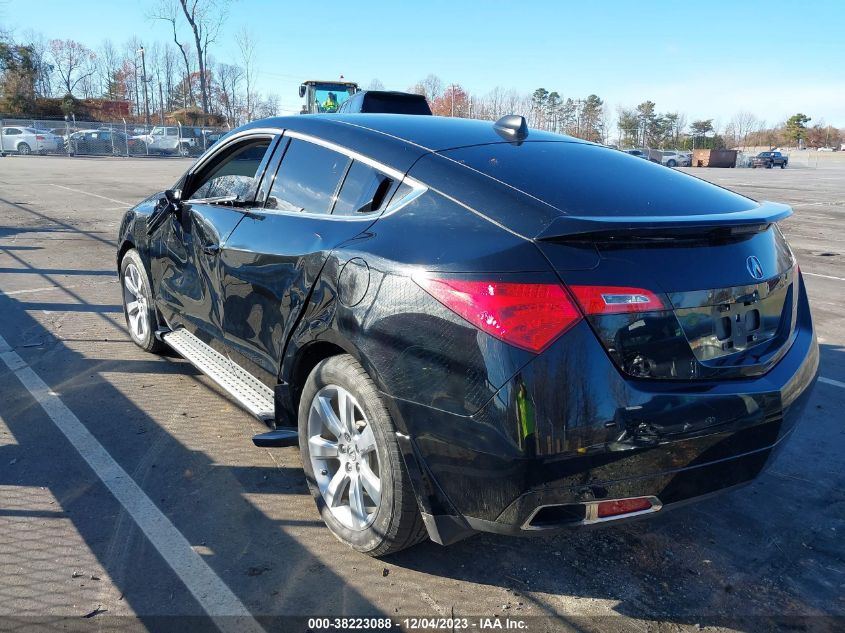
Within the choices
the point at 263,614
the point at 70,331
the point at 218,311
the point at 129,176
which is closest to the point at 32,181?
the point at 129,176

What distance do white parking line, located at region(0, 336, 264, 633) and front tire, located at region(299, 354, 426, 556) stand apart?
546 millimetres

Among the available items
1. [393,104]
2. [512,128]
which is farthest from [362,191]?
[393,104]

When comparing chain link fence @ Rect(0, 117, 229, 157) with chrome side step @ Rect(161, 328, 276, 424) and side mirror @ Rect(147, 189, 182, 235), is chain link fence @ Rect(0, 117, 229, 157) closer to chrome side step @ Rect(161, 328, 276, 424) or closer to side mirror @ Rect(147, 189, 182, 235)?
side mirror @ Rect(147, 189, 182, 235)

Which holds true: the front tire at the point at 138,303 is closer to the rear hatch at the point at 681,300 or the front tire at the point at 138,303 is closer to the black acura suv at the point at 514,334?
the black acura suv at the point at 514,334

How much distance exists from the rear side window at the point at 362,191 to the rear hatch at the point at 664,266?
34 cm

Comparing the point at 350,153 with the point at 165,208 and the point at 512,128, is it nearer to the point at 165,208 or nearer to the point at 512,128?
the point at 512,128

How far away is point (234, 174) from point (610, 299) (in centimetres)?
272

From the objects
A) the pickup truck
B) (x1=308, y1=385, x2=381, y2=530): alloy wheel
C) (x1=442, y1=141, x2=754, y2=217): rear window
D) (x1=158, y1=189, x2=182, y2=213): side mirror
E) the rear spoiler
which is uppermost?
the pickup truck

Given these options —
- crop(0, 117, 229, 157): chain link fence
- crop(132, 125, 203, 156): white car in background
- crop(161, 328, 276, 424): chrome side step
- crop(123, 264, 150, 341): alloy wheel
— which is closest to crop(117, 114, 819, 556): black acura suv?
crop(161, 328, 276, 424): chrome side step

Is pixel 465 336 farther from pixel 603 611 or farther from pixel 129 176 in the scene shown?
pixel 129 176

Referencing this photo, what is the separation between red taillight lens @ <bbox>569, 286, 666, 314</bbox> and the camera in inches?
88.4

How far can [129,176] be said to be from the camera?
83.9 ft

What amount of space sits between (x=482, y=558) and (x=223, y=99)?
3701 inches

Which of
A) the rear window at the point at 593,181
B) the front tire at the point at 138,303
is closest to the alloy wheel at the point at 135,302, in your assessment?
the front tire at the point at 138,303
